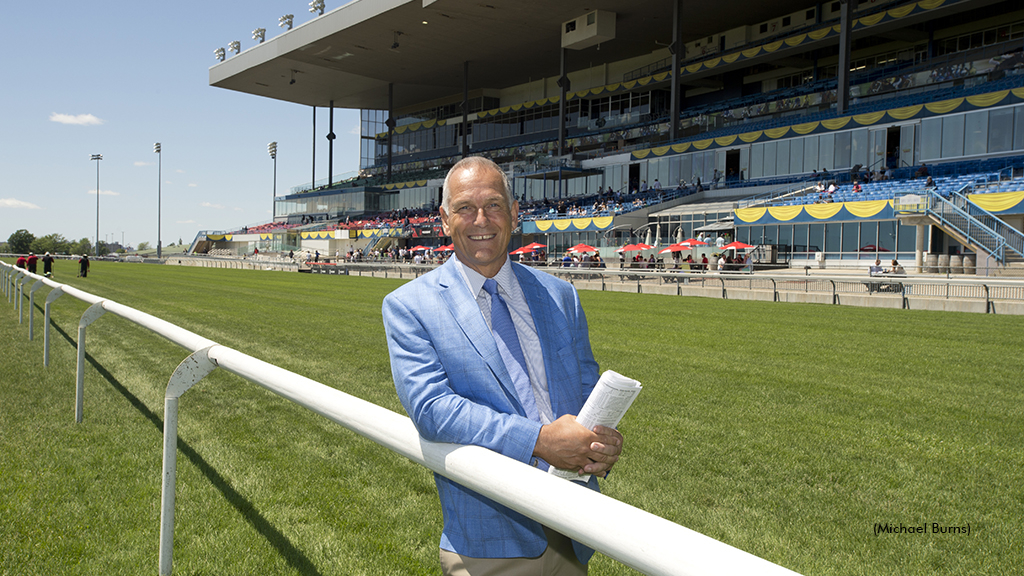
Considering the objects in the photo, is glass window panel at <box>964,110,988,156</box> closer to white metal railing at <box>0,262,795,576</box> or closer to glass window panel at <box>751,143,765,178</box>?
glass window panel at <box>751,143,765,178</box>

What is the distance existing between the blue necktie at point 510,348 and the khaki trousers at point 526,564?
0.42 meters

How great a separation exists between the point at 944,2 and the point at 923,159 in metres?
9.96

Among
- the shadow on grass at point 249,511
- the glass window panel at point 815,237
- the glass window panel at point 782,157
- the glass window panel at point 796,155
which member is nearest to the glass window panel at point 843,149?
the glass window panel at point 796,155

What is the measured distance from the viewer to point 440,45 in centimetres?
6359

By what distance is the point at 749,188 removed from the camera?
46.4 metres

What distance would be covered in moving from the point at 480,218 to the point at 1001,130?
43169 mm

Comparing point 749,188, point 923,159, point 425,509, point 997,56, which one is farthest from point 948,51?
point 425,509

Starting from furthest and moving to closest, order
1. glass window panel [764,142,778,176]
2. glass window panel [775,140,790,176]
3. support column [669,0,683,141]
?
1. support column [669,0,683,141]
2. glass window panel [764,142,778,176]
3. glass window panel [775,140,790,176]

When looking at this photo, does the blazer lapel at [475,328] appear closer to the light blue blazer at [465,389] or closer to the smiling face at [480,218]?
the light blue blazer at [465,389]

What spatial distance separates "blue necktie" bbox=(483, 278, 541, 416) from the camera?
2.35m

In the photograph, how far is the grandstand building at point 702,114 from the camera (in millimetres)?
35938

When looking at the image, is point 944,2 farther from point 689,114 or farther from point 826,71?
point 689,114

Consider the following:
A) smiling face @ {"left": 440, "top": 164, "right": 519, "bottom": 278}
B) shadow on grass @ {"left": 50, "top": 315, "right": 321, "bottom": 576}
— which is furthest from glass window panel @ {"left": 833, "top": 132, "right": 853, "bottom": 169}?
smiling face @ {"left": 440, "top": 164, "right": 519, "bottom": 278}

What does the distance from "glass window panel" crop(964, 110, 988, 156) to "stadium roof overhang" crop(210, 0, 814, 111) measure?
17.9m
